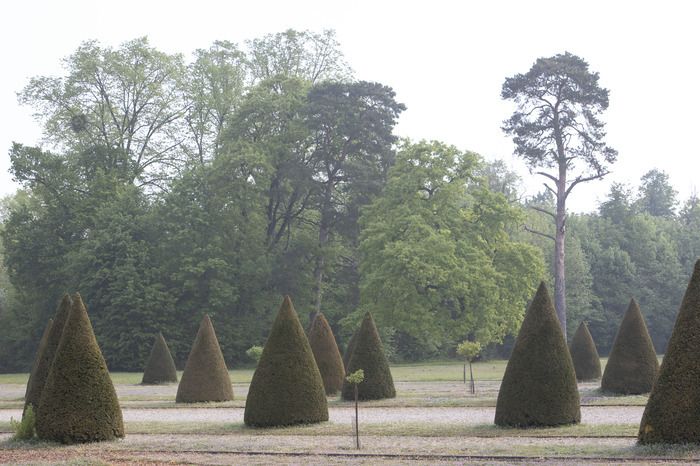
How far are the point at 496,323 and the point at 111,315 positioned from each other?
977 inches

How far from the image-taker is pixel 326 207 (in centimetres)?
6022

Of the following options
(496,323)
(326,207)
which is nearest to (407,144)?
(326,207)

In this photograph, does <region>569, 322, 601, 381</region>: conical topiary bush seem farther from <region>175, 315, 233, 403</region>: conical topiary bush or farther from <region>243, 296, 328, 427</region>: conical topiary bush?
<region>243, 296, 328, 427</region>: conical topiary bush

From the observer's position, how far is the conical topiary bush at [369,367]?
2791 cm

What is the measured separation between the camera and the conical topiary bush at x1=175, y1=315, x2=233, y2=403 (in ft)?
93.1

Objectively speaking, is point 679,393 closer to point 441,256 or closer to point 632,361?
point 632,361

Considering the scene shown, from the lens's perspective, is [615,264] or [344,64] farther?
[615,264]

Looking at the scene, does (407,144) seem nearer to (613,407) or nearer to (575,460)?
(613,407)

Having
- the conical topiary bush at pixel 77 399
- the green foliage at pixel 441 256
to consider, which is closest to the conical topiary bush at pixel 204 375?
the conical topiary bush at pixel 77 399

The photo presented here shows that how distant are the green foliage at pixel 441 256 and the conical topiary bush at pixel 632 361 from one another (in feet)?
73.9

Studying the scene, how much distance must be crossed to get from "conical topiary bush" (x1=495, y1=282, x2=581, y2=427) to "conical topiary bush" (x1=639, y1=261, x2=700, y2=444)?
3723 millimetres

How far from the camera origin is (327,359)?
30.7 meters

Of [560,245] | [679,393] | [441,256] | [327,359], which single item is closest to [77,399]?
[679,393]

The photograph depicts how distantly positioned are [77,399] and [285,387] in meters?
4.70
